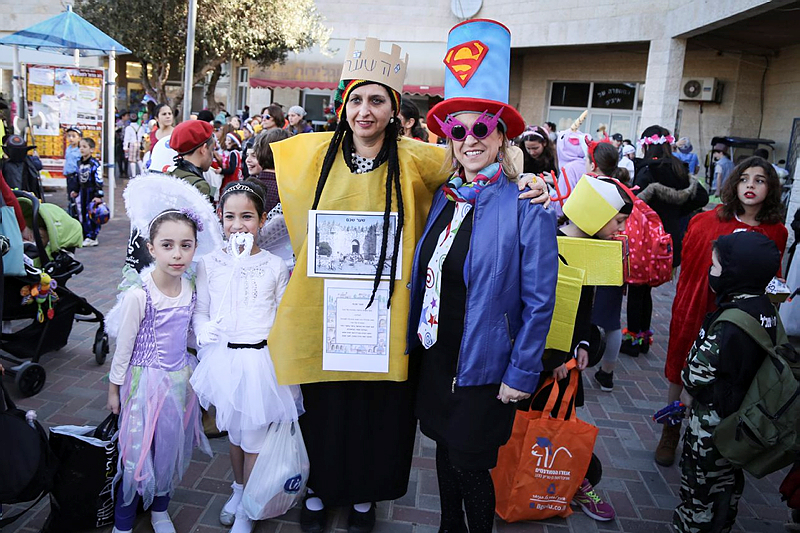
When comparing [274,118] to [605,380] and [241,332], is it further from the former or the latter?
[241,332]

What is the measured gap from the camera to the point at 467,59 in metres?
2.35

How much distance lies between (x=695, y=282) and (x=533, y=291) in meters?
2.09

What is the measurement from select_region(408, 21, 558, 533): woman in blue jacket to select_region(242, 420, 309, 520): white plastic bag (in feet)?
2.17

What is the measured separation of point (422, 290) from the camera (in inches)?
100.0

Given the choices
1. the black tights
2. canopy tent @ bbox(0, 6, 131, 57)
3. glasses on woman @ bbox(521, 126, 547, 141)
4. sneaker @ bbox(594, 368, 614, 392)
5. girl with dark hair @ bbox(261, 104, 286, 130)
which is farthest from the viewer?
canopy tent @ bbox(0, 6, 131, 57)

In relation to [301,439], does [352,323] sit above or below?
above

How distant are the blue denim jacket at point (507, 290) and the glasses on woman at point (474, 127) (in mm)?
205

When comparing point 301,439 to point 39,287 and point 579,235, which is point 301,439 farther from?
point 39,287

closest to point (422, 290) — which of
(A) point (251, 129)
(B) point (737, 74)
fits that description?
(A) point (251, 129)

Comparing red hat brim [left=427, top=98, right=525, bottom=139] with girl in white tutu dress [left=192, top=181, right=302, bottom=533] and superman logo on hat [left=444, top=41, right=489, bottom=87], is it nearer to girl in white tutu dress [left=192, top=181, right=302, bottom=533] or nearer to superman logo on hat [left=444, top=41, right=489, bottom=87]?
superman logo on hat [left=444, top=41, right=489, bottom=87]

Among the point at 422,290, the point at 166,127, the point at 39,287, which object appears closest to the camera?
the point at 422,290

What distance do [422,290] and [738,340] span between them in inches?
56.1

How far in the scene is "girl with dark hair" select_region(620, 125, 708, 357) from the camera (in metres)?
5.73

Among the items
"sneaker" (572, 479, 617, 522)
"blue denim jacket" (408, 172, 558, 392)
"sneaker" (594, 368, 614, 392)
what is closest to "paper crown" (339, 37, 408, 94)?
"blue denim jacket" (408, 172, 558, 392)
